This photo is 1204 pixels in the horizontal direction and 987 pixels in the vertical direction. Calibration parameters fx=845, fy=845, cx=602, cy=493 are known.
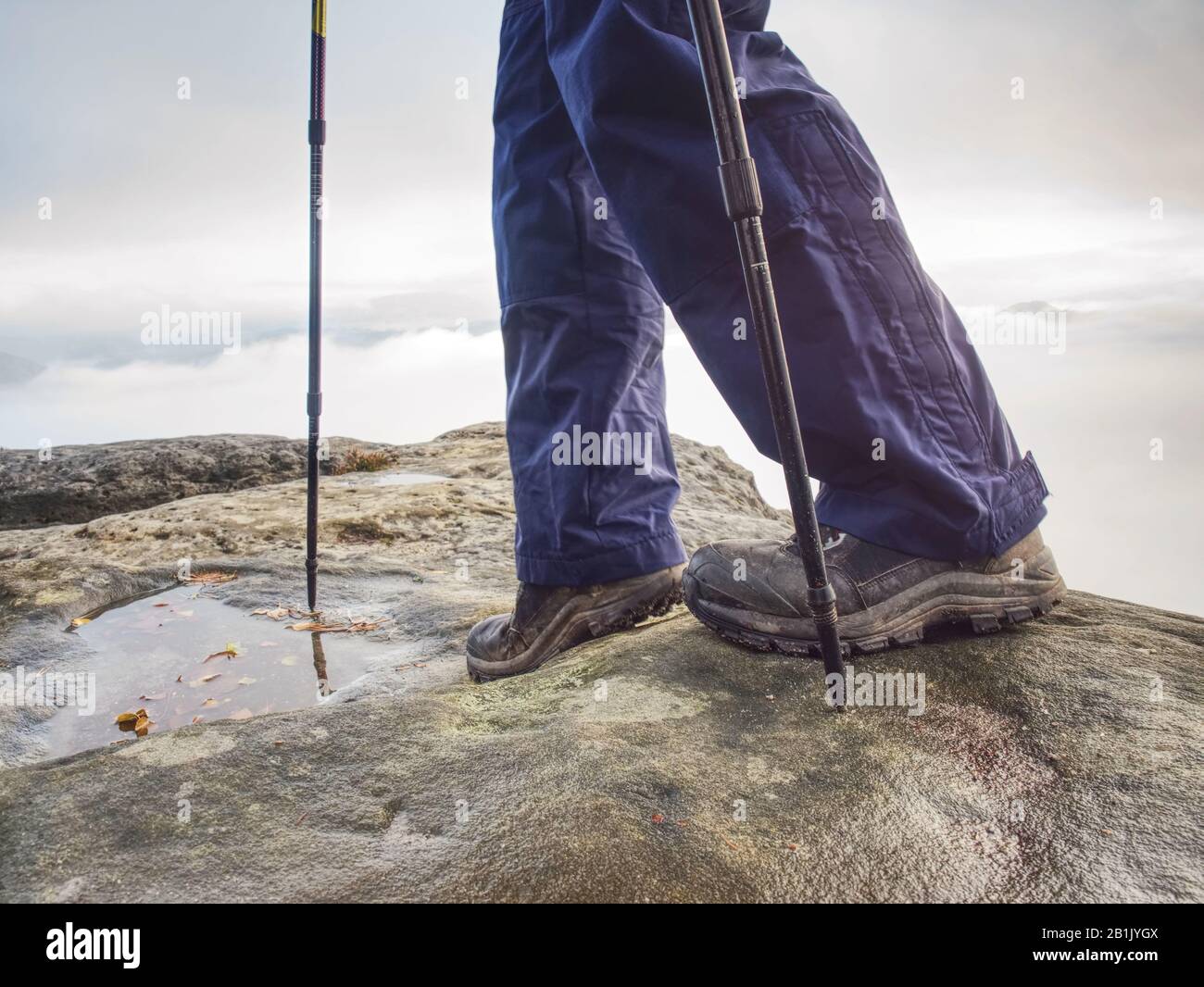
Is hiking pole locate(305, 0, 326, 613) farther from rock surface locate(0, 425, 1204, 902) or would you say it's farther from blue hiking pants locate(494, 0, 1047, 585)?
blue hiking pants locate(494, 0, 1047, 585)

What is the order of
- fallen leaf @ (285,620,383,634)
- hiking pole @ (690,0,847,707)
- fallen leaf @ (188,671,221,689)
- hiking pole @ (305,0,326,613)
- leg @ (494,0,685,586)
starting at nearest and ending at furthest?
hiking pole @ (690,0,847,707)
leg @ (494,0,685,586)
fallen leaf @ (188,671,221,689)
fallen leaf @ (285,620,383,634)
hiking pole @ (305,0,326,613)

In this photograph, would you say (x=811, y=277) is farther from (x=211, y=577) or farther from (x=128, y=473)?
(x=128, y=473)

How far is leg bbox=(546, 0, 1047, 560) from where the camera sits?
1838mm

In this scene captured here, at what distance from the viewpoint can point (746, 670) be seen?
193 cm

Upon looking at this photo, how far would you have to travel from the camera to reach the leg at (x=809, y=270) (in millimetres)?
1838

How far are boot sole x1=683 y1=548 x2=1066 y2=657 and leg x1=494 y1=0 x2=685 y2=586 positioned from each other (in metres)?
0.55

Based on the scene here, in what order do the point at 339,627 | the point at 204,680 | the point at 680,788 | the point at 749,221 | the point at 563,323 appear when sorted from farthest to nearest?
the point at 339,627, the point at 204,680, the point at 563,323, the point at 749,221, the point at 680,788

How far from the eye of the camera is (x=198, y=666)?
10.00ft

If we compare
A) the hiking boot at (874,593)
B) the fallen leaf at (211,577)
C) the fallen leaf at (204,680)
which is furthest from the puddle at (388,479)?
the hiking boot at (874,593)

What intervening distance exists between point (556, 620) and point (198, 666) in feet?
4.79

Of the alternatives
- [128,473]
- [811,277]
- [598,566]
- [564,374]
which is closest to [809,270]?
[811,277]

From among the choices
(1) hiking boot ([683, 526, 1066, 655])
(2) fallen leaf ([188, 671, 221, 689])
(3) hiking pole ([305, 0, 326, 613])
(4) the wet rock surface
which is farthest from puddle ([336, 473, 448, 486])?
(1) hiking boot ([683, 526, 1066, 655])

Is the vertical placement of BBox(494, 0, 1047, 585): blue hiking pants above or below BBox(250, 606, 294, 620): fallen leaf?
above
